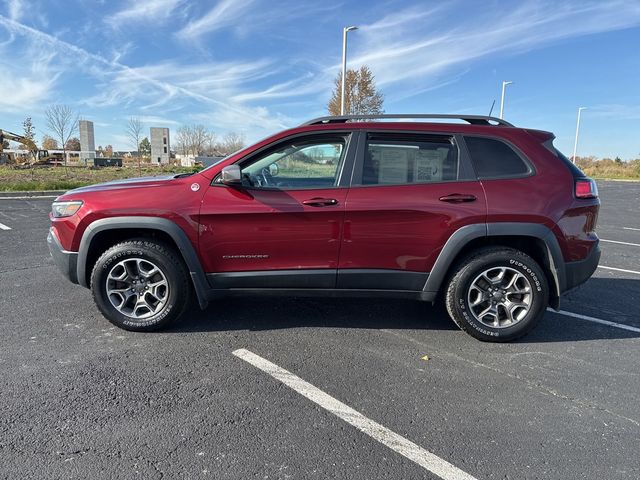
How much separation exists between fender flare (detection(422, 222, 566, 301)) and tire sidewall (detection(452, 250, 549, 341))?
0.42 feet

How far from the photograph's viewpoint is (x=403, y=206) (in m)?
3.37

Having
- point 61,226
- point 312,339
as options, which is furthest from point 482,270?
point 61,226

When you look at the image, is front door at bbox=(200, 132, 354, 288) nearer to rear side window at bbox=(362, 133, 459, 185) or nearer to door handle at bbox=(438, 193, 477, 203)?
rear side window at bbox=(362, 133, 459, 185)

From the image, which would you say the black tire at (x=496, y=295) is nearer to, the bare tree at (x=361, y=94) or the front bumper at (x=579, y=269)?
the front bumper at (x=579, y=269)

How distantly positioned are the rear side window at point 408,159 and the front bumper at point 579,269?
122 centimetres

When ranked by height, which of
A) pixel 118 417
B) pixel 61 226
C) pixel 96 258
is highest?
pixel 61 226

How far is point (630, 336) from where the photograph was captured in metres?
3.77

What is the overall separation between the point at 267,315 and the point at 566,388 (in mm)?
2515

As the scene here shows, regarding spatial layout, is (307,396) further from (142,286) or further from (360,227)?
(142,286)

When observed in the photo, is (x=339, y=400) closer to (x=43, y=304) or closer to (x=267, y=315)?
(x=267, y=315)

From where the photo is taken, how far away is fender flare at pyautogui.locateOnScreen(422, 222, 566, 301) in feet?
11.1

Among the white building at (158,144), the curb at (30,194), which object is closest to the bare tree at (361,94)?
the curb at (30,194)

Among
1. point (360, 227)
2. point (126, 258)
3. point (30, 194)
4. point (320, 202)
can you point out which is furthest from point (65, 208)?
point (30, 194)

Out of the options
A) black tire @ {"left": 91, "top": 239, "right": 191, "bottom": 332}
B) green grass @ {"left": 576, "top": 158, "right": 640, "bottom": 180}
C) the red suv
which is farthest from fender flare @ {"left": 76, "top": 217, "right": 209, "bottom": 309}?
green grass @ {"left": 576, "top": 158, "right": 640, "bottom": 180}
